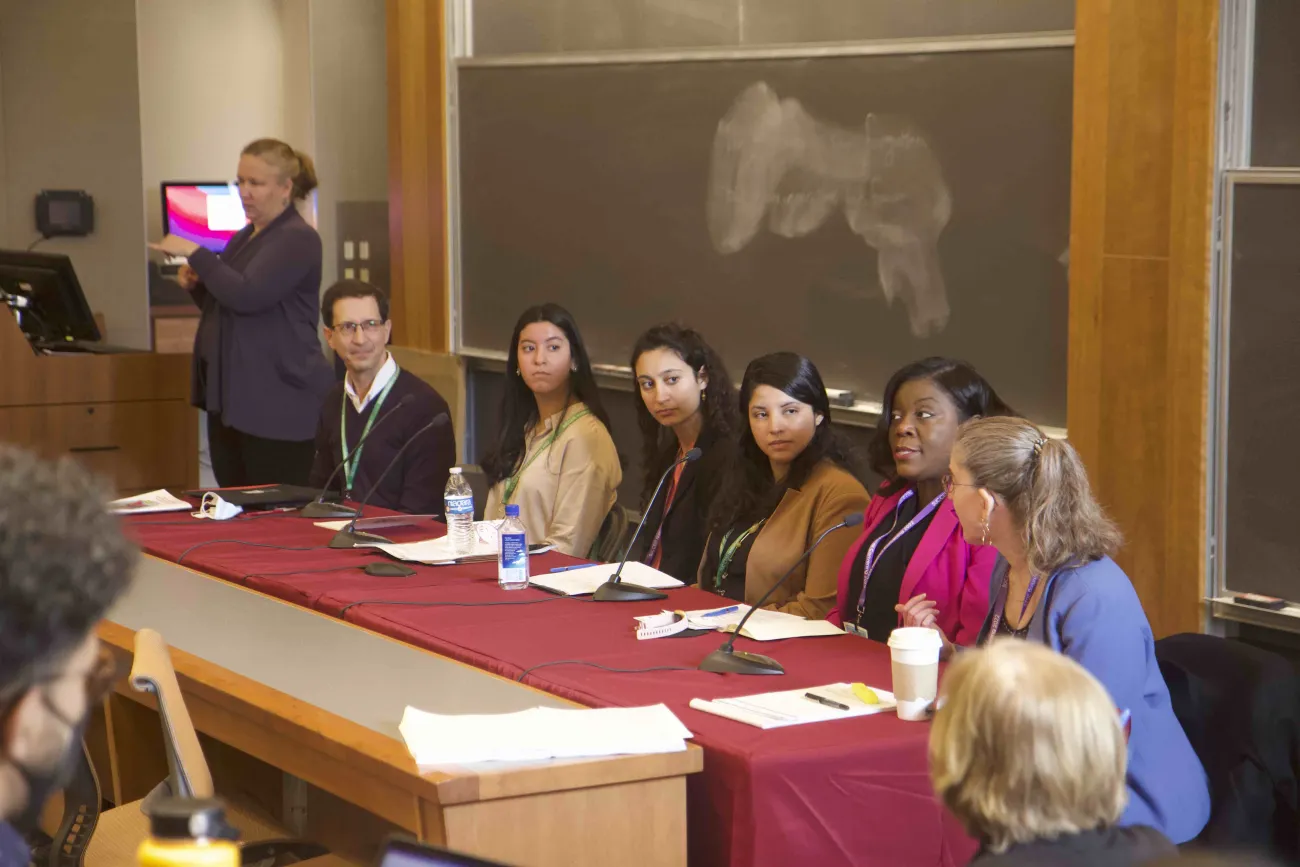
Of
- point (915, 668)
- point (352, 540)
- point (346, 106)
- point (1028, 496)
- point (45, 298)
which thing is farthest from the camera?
point (346, 106)

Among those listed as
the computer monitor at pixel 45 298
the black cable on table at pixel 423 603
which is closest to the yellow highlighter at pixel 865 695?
the black cable on table at pixel 423 603

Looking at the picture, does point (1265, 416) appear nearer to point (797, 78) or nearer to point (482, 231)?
point (797, 78)

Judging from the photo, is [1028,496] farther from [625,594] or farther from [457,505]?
[457,505]

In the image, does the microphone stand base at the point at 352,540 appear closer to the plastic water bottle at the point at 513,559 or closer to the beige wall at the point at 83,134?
the plastic water bottle at the point at 513,559

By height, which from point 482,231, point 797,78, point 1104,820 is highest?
point 797,78

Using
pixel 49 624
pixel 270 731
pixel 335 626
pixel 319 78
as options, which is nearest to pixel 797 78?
pixel 335 626

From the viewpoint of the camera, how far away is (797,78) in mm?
4746

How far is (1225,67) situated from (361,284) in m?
2.41

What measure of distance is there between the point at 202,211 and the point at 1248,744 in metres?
6.62

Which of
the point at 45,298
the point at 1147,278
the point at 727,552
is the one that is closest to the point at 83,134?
the point at 45,298

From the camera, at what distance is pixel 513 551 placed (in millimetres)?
3299

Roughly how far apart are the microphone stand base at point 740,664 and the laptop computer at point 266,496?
2079 millimetres

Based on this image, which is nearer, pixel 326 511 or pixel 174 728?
pixel 174 728

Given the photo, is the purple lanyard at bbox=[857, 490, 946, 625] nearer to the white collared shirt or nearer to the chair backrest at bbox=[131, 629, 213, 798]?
the chair backrest at bbox=[131, 629, 213, 798]
